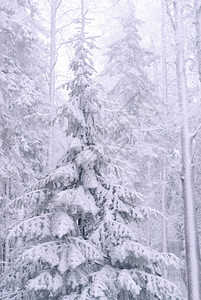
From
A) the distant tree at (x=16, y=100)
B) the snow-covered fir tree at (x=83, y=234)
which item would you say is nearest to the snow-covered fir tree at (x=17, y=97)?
the distant tree at (x=16, y=100)

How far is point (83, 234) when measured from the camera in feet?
23.8

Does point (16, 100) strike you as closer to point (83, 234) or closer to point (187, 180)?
point (187, 180)

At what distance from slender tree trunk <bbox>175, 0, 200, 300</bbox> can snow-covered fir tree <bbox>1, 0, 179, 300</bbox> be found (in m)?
2.22

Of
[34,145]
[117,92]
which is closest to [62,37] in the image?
[117,92]

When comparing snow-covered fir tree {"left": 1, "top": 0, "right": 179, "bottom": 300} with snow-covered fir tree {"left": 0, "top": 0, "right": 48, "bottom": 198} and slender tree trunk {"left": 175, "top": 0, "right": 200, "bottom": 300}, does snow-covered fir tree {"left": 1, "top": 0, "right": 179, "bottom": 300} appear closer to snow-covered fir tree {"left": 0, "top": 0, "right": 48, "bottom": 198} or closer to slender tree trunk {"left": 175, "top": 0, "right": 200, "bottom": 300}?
slender tree trunk {"left": 175, "top": 0, "right": 200, "bottom": 300}

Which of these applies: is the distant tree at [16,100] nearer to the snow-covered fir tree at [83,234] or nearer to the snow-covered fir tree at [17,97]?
the snow-covered fir tree at [17,97]

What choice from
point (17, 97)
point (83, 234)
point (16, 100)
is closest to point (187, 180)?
point (83, 234)

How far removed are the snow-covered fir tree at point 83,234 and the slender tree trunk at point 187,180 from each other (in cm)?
222

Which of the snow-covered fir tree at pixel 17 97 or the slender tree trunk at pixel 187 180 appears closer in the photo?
the slender tree trunk at pixel 187 180

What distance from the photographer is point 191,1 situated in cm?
1107

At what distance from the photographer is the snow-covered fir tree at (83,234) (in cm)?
601

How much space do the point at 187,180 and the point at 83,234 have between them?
3869 millimetres

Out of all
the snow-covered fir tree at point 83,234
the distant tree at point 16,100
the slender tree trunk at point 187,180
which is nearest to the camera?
the snow-covered fir tree at point 83,234

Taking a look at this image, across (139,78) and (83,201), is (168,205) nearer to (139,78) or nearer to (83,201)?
(139,78)
